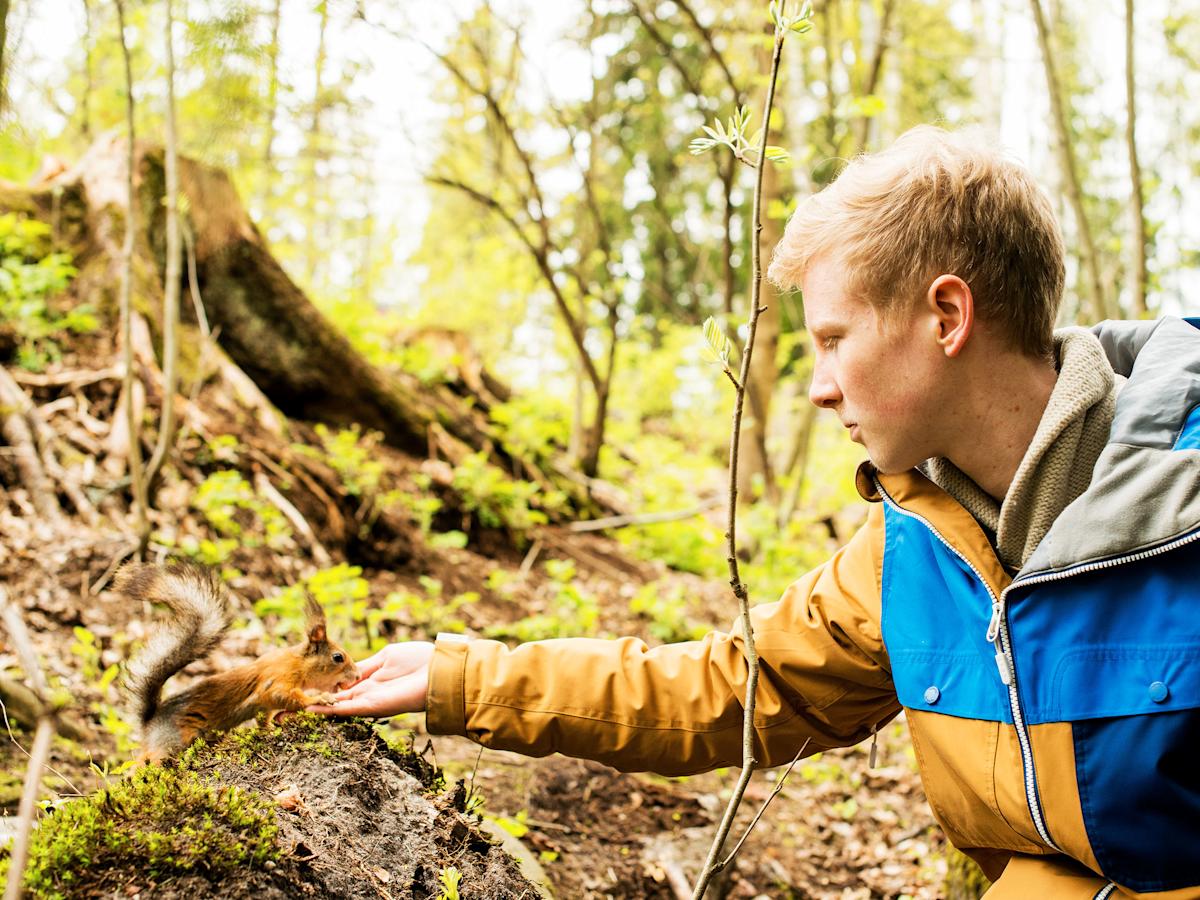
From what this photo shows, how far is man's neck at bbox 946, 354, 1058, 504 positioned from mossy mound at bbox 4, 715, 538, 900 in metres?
1.29

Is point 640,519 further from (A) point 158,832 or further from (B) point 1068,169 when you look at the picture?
(A) point 158,832

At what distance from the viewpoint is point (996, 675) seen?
5.60 feet

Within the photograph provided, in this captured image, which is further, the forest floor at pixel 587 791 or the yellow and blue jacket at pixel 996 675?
the forest floor at pixel 587 791

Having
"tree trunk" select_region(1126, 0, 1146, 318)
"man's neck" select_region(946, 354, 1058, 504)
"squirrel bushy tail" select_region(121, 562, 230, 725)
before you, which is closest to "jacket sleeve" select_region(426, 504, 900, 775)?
"man's neck" select_region(946, 354, 1058, 504)

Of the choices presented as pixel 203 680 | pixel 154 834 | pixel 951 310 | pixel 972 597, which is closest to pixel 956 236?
Answer: pixel 951 310

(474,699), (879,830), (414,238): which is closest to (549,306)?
(414,238)

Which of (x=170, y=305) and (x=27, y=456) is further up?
(x=170, y=305)

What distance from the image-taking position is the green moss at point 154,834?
1.38 meters

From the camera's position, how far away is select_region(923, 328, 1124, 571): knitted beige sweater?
174 centimetres

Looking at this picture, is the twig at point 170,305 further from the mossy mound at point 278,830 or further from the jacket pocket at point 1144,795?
the jacket pocket at point 1144,795

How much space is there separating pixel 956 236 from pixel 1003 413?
0.37 metres

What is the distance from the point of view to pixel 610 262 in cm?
838

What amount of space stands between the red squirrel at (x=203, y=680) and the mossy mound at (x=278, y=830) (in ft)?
0.73

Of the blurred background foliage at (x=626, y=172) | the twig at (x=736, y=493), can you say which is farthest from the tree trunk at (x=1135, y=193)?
the twig at (x=736, y=493)
